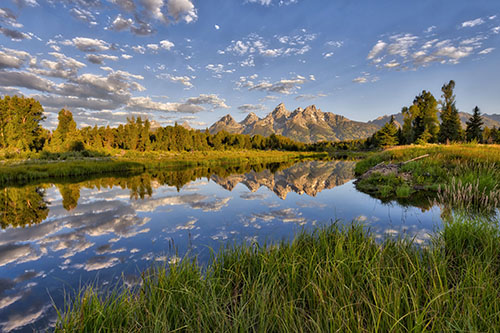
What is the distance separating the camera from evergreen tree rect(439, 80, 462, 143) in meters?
58.9

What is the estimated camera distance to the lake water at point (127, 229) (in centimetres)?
545

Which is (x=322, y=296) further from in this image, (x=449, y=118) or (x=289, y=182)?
(x=449, y=118)

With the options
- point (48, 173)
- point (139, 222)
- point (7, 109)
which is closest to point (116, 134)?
point (7, 109)

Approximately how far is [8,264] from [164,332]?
731cm

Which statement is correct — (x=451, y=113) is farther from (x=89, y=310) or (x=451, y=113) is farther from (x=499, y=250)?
(x=89, y=310)

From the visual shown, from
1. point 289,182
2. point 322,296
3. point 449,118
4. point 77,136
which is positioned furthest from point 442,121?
point 77,136

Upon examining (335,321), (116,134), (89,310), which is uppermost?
A: (116,134)

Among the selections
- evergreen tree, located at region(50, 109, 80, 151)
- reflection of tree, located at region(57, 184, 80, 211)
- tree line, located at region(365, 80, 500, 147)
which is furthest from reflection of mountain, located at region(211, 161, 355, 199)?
evergreen tree, located at region(50, 109, 80, 151)

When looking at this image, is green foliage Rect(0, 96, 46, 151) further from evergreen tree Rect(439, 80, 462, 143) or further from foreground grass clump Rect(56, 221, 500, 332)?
evergreen tree Rect(439, 80, 462, 143)

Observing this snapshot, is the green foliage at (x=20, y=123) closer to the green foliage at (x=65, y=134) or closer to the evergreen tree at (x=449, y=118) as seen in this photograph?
the green foliage at (x=65, y=134)

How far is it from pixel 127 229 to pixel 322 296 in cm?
891

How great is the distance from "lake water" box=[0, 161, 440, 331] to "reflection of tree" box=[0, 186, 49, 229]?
0.04 meters

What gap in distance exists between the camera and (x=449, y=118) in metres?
58.9

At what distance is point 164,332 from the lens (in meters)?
2.72
